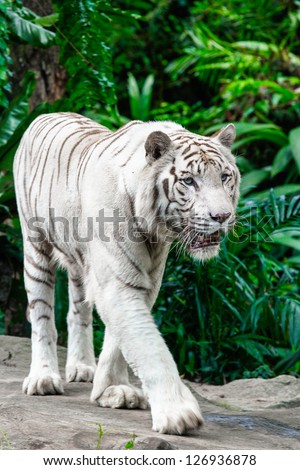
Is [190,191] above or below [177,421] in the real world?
above

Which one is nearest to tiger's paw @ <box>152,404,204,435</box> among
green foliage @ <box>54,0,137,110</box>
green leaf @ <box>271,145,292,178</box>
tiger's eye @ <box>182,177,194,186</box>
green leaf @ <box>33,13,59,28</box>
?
tiger's eye @ <box>182,177,194,186</box>

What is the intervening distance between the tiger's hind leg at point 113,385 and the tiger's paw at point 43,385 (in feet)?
0.96

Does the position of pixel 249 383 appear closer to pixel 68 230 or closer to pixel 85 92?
pixel 68 230

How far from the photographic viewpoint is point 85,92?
5.87 meters

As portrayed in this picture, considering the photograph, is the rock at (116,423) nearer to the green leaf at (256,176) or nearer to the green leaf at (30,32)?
the green leaf at (30,32)

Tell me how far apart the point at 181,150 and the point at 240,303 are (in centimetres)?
275

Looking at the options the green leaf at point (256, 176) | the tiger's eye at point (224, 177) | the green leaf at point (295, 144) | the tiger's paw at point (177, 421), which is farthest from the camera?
the green leaf at point (256, 176)

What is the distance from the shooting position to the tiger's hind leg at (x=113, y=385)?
11.5 feet

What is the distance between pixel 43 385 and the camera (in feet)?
12.3

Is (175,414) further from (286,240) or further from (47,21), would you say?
(47,21)

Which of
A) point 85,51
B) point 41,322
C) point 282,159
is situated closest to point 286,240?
point 282,159

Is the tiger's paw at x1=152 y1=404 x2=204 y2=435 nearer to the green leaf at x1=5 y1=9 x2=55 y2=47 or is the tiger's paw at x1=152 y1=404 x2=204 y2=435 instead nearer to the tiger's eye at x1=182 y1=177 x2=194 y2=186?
the tiger's eye at x1=182 y1=177 x2=194 y2=186

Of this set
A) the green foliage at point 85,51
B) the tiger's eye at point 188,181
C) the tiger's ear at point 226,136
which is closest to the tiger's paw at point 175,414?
the tiger's eye at point 188,181

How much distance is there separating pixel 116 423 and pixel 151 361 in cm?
31
